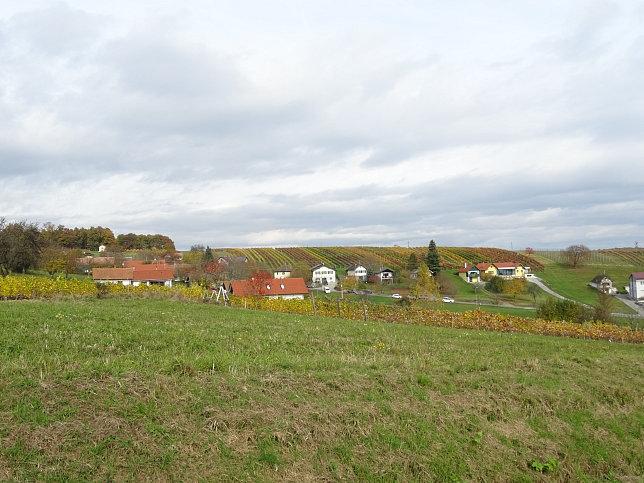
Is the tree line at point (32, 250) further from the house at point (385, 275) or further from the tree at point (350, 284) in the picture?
the house at point (385, 275)

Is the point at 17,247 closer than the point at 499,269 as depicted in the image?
Yes

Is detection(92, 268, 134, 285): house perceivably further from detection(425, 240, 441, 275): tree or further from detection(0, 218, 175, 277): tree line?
detection(425, 240, 441, 275): tree

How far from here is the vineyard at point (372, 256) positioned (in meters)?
118

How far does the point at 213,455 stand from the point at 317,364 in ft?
11.6

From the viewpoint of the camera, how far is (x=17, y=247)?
51688mm

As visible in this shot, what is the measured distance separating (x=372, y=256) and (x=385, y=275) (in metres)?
31.4

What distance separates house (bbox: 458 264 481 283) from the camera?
318ft

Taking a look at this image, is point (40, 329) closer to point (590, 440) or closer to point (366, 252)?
point (590, 440)

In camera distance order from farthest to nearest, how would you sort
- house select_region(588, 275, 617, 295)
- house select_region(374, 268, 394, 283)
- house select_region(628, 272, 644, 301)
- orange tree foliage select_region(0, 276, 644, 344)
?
house select_region(374, 268, 394, 283), house select_region(588, 275, 617, 295), house select_region(628, 272, 644, 301), orange tree foliage select_region(0, 276, 644, 344)

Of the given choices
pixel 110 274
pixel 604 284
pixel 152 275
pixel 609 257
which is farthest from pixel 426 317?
pixel 609 257

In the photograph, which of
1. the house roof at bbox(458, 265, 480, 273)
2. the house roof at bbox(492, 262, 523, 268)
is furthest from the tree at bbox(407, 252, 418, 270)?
the house roof at bbox(492, 262, 523, 268)

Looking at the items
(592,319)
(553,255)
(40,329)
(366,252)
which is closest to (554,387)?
(40,329)

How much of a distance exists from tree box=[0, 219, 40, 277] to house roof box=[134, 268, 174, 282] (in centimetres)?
2089

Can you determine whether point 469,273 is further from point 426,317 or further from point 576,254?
point 426,317
